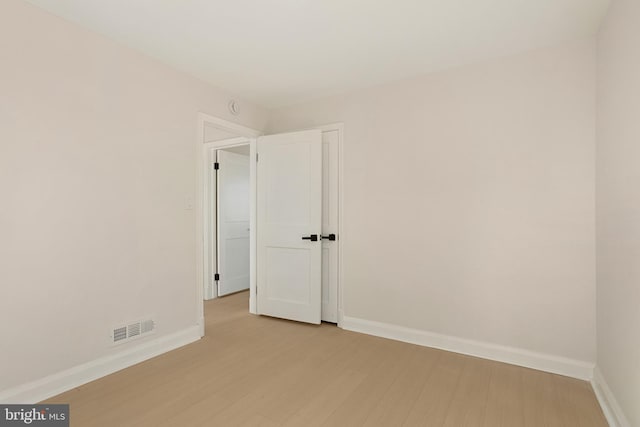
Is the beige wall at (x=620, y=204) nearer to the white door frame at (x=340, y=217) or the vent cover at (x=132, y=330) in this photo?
the white door frame at (x=340, y=217)

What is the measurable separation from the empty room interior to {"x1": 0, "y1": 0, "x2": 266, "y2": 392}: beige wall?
13 millimetres

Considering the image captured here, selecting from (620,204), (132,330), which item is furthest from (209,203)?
(620,204)

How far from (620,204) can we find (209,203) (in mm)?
4371

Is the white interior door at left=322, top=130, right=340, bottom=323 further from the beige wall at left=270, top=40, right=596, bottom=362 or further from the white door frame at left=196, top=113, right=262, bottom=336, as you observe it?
the white door frame at left=196, top=113, right=262, bottom=336

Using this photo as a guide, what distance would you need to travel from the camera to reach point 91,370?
7.29 ft

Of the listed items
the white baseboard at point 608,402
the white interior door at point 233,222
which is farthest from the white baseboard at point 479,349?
the white interior door at point 233,222

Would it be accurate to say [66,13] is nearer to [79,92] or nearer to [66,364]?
[79,92]

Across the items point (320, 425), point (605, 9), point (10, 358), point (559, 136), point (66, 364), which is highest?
point (605, 9)

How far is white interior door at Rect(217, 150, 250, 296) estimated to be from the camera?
4.60 meters

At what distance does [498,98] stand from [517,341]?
2002mm

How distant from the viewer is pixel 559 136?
237 cm

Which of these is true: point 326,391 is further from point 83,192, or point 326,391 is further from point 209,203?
point 209,203

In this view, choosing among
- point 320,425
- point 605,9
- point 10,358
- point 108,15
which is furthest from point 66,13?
point 605,9

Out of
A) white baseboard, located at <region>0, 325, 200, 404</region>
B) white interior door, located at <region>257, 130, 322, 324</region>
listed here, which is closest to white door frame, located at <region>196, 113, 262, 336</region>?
white interior door, located at <region>257, 130, 322, 324</region>
